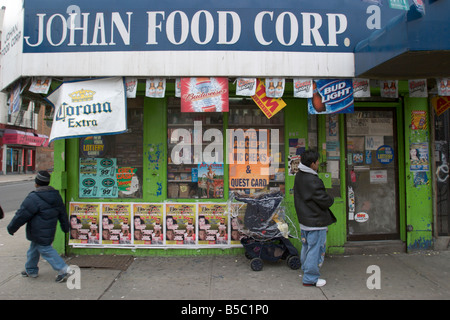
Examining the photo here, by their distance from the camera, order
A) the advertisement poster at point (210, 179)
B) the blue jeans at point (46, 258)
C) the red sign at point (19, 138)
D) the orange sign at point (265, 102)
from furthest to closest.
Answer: the red sign at point (19, 138) < the advertisement poster at point (210, 179) < the orange sign at point (265, 102) < the blue jeans at point (46, 258)

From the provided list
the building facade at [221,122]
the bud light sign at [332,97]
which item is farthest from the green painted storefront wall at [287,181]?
the bud light sign at [332,97]

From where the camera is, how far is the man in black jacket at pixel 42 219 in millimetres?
4363

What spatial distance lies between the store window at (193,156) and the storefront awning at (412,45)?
277 cm

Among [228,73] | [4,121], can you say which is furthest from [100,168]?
[4,121]

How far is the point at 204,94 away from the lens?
498cm

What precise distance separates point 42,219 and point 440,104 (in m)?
6.92

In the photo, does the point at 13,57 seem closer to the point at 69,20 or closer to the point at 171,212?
the point at 69,20

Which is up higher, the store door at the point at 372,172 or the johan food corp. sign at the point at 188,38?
the johan food corp. sign at the point at 188,38

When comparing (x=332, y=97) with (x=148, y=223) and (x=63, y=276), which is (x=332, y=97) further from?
(x=63, y=276)

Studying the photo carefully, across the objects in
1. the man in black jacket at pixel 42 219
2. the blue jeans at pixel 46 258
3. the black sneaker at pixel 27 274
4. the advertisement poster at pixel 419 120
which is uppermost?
the advertisement poster at pixel 419 120

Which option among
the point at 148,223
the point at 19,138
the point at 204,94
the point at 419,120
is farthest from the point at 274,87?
the point at 19,138

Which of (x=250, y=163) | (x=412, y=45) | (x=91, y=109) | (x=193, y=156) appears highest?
(x=412, y=45)

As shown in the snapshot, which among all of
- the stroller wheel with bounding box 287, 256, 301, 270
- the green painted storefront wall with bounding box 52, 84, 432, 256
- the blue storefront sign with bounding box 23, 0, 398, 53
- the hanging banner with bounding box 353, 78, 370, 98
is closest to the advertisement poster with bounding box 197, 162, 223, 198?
the green painted storefront wall with bounding box 52, 84, 432, 256

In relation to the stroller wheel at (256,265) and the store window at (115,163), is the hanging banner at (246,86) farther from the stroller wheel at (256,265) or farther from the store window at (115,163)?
the stroller wheel at (256,265)
